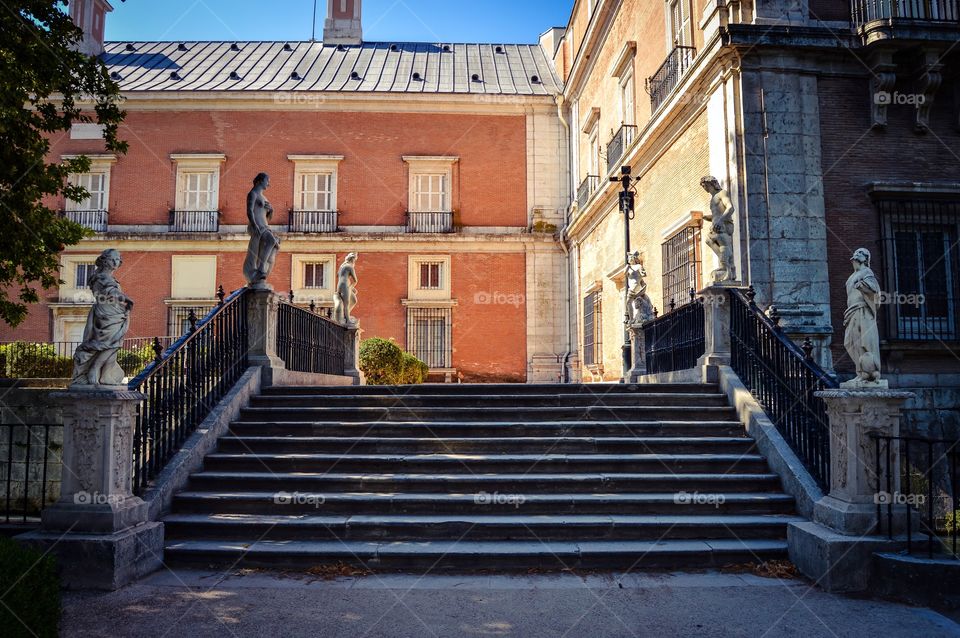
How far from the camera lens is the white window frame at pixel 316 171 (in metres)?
23.8

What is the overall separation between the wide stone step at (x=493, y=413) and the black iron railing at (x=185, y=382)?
2.21 ft

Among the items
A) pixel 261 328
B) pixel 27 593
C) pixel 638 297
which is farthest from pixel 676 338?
pixel 27 593

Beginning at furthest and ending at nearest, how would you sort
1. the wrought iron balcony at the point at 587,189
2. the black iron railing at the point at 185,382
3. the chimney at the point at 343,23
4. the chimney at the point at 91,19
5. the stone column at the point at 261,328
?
the chimney at the point at 343,23 < the chimney at the point at 91,19 < the wrought iron balcony at the point at 587,189 < the stone column at the point at 261,328 < the black iron railing at the point at 185,382

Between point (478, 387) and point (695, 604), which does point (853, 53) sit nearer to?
point (478, 387)

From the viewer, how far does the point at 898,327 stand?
10812 mm

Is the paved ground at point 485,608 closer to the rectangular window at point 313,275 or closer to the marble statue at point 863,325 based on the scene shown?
the marble statue at point 863,325

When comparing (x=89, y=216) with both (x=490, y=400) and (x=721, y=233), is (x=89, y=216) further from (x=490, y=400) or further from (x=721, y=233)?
(x=721, y=233)

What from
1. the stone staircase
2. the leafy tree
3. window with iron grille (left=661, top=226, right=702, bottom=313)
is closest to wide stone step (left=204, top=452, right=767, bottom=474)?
the stone staircase

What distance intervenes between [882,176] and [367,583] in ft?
34.0

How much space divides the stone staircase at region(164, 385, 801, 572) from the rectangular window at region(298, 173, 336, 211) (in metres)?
16.6

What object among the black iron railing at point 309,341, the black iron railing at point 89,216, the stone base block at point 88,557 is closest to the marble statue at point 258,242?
the black iron railing at point 309,341

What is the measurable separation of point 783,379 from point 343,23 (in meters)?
27.0

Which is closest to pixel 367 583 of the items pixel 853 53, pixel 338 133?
pixel 853 53
